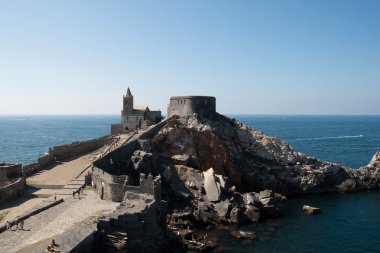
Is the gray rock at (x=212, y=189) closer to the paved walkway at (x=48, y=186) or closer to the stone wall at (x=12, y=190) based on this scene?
the paved walkway at (x=48, y=186)

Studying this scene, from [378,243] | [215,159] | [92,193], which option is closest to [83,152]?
[215,159]

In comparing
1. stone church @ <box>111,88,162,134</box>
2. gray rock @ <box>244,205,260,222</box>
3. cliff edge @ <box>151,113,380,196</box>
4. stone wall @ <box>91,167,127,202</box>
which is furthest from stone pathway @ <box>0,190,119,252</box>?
stone church @ <box>111,88,162,134</box>

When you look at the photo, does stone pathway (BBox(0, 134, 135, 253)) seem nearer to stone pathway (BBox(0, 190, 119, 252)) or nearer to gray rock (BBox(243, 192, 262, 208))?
stone pathway (BBox(0, 190, 119, 252))

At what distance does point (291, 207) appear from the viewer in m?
39.7

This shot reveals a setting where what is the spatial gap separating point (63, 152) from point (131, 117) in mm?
20628

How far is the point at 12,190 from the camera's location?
26.4 metres

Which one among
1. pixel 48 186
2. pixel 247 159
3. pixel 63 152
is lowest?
pixel 48 186

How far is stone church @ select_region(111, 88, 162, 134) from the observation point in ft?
200

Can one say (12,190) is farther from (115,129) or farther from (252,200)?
(115,129)

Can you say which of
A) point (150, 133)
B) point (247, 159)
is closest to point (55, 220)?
point (150, 133)

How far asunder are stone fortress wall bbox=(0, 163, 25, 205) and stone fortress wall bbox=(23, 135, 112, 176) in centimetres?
329

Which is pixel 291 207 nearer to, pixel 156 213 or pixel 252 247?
pixel 252 247

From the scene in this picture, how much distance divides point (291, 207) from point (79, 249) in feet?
92.1

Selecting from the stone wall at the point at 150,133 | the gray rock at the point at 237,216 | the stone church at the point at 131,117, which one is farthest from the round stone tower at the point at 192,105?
the gray rock at the point at 237,216
